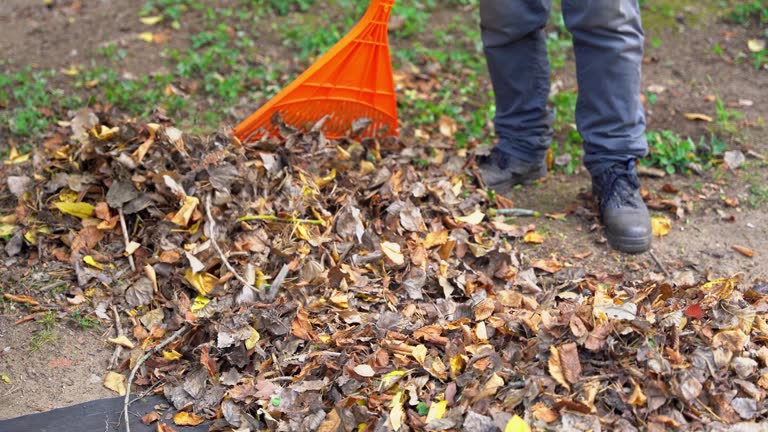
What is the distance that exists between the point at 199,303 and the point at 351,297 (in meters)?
0.50

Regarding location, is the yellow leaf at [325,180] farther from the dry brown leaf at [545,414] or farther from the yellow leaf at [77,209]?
the dry brown leaf at [545,414]

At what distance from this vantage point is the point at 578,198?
11.1 feet

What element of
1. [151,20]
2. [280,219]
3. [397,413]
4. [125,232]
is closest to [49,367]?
[125,232]

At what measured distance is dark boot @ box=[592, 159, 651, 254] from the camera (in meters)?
3.03

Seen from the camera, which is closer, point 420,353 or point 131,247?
point 420,353

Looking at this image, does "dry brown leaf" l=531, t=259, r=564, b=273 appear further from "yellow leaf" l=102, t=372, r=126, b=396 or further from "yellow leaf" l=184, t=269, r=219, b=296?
"yellow leaf" l=102, t=372, r=126, b=396

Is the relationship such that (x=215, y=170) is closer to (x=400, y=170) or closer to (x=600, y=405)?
(x=400, y=170)

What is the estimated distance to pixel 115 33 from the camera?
14.9ft

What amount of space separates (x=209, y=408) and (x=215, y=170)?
94 cm

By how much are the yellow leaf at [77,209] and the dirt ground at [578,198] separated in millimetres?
416

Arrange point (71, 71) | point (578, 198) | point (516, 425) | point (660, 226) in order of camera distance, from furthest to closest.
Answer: point (71, 71)
point (578, 198)
point (660, 226)
point (516, 425)

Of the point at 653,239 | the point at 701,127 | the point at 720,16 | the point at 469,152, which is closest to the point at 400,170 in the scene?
the point at 469,152

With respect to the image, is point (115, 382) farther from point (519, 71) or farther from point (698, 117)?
point (698, 117)

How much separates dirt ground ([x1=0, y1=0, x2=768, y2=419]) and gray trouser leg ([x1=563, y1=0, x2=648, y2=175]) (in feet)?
1.09
